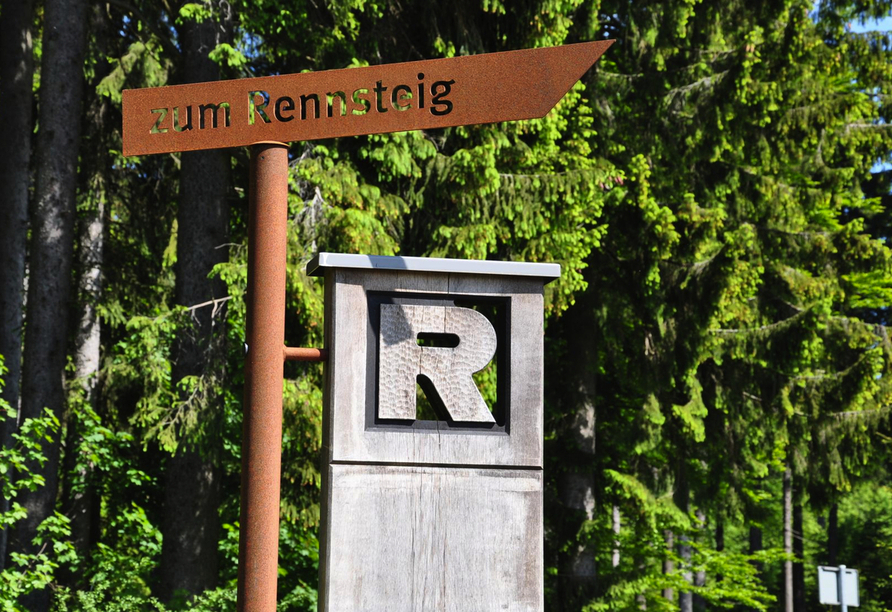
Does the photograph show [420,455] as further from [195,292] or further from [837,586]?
[837,586]

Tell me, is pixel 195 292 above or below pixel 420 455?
above

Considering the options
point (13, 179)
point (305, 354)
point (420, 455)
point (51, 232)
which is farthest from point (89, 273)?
point (420, 455)

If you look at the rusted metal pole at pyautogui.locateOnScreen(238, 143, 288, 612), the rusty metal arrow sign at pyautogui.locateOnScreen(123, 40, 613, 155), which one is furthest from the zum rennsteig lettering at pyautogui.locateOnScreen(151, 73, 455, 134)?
the rusted metal pole at pyautogui.locateOnScreen(238, 143, 288, 612)

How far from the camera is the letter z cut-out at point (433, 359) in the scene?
3.12 meters

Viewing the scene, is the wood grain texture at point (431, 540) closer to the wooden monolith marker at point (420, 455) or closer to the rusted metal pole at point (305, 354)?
the wooden monolith marker at point (420, 455)

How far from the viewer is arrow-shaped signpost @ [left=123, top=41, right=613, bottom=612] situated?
2.91 meters

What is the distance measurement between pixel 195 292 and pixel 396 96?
8.64 meters

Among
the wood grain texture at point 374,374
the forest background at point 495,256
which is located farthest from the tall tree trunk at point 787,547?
the wood grain texture at point 374,374

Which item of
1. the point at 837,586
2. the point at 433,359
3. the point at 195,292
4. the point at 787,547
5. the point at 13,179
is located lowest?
the point at 787,547

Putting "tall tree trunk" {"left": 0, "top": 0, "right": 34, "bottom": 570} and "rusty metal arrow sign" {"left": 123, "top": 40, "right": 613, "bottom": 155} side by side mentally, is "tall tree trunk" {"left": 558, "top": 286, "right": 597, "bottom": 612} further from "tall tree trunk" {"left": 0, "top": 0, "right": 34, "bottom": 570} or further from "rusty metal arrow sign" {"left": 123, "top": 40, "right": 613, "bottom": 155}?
"rusty metal arrow sign" {"left": 123, "top": 40, "right": 613, "bottom": 155}

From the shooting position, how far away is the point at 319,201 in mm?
9219

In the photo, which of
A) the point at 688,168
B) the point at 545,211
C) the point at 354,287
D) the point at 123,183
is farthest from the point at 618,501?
the point at 354,287

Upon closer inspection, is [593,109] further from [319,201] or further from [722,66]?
[319,201]

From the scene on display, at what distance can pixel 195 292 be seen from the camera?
1123 centimetres
